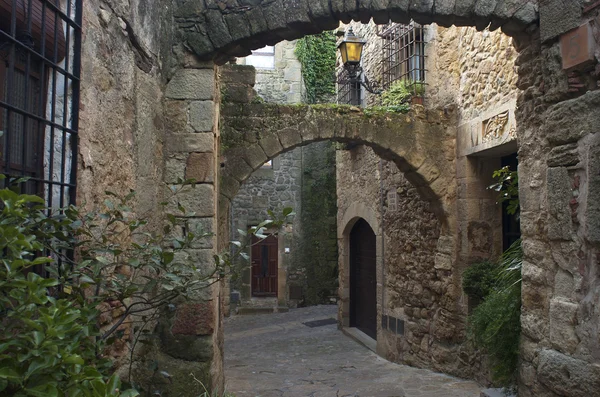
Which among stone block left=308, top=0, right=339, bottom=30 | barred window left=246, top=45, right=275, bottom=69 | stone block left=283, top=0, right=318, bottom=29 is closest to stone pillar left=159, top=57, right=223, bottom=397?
stone block left=283, top=0, right=318, bottom=29

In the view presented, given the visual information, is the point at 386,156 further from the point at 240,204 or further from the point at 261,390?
the point at 240,204

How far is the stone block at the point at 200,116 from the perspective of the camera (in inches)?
152

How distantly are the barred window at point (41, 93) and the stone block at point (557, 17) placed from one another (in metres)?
2.56

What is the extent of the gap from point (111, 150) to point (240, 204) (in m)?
11.0

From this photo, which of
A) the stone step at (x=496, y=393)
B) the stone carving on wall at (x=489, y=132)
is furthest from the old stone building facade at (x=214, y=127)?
the stone carving on wall at (x=489, y=132)

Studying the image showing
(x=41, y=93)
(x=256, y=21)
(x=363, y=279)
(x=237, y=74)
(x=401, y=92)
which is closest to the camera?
(x=41, y=93)

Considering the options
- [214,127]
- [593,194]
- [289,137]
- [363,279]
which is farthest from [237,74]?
[363,279]

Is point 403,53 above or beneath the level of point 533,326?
above

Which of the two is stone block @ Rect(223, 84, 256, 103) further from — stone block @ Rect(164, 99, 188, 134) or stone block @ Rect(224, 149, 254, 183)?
stone block @ Rect(164, 99, 188, 134)

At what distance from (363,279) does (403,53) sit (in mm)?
4220

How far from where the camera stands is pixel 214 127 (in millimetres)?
4047

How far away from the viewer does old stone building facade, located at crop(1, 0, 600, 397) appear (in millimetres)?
2832

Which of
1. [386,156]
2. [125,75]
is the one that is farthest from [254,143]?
[125,75]

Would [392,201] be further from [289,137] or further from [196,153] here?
[196,153]
